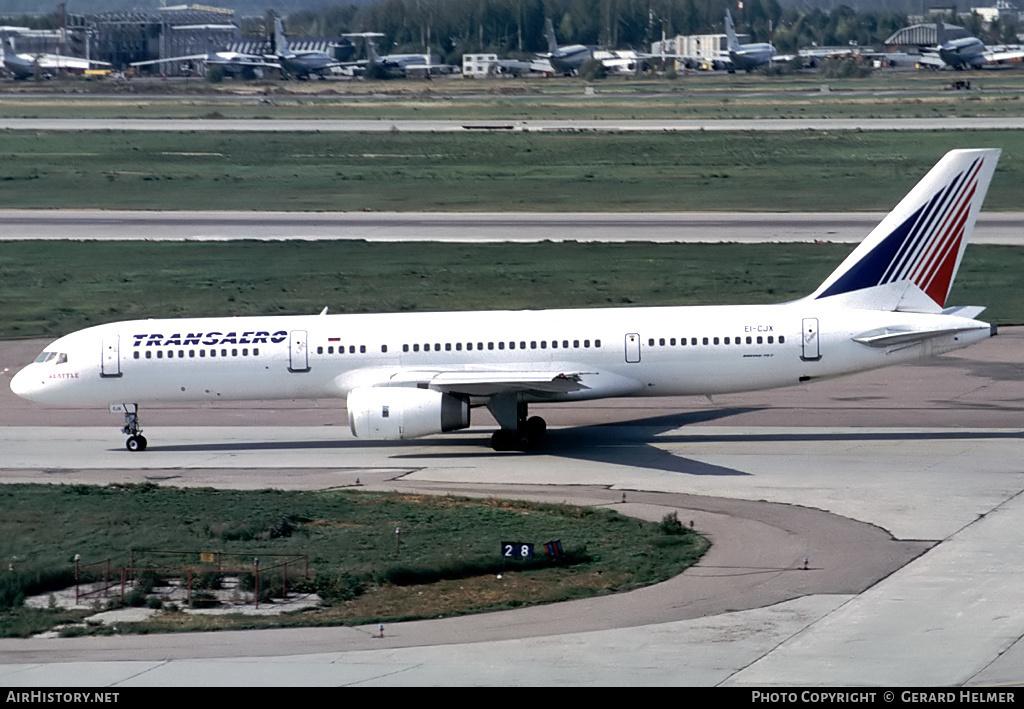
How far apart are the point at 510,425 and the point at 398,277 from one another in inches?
1053

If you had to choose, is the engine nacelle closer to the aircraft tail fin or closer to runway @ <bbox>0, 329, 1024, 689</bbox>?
runway @ <bbox>0, 329, 1024, 689</bbox>

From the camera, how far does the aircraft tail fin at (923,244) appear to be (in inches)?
1585

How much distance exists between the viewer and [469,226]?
79.6m

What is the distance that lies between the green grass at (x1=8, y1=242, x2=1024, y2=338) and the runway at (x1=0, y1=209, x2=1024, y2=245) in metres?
2.82

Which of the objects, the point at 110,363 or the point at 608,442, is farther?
the point at 110,363

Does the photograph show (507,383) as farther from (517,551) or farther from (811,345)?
(517,551)

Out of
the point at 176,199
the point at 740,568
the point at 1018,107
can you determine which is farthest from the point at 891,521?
the point at 1018,107

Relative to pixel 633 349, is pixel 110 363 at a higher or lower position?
lower

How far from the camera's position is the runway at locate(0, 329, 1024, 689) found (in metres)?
21.8

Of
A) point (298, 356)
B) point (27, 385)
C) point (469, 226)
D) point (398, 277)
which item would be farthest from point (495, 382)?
point (469, 226)

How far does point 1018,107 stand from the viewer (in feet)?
446

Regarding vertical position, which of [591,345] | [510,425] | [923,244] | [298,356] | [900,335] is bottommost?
[510,425]
